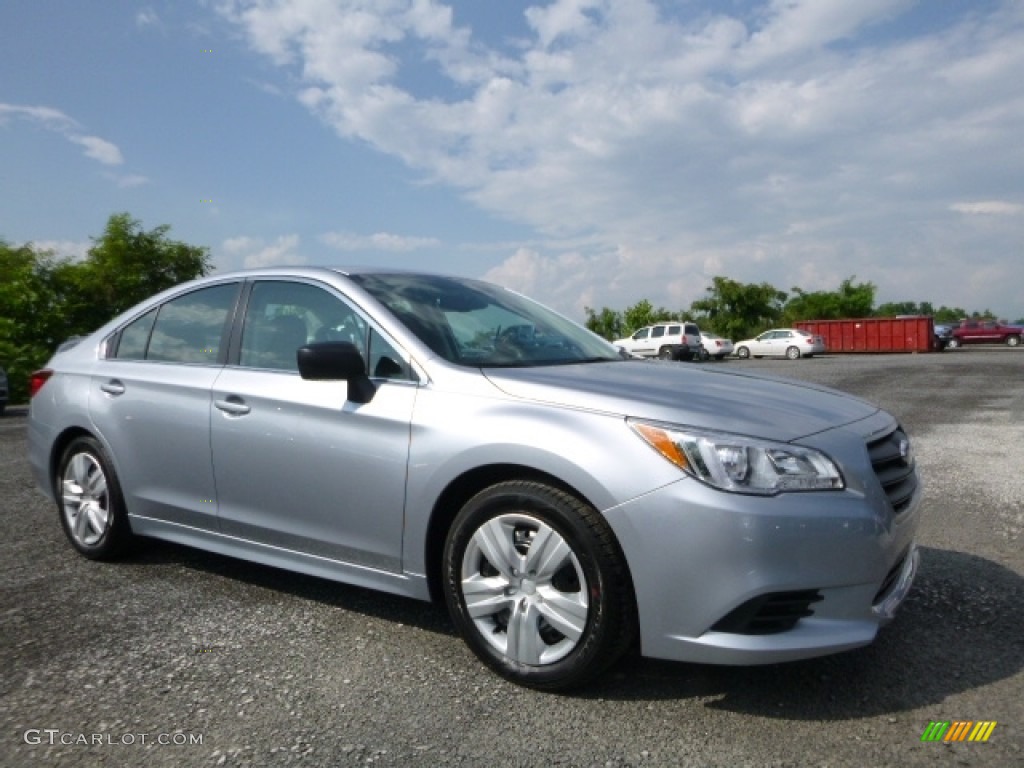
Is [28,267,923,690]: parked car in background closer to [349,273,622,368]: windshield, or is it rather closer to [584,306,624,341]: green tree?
[349,273,622,368]: windshield

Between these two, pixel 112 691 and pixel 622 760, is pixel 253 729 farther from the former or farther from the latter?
pixel 622 760

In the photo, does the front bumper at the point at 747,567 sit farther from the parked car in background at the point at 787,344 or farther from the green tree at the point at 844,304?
the green tree at the point at 844,304

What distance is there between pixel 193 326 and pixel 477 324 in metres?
1.56

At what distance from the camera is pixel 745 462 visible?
2.70m

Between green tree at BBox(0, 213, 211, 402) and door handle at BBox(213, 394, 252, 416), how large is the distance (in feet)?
93.4

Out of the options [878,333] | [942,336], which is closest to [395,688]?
[878,333]

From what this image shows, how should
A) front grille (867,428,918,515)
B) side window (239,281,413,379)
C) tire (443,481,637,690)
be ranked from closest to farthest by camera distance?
tire (443,481,637,690) → front grille (867,428,918,515) → side window (239,281,413,379)

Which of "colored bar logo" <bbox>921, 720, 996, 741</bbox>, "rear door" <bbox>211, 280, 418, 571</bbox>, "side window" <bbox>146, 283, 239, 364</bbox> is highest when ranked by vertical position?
"side window" <bbox>146, 283, 239, 364</bbox>

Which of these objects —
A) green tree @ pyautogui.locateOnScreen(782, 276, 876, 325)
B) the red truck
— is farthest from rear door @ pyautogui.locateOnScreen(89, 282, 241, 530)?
green tree @ pyautogui.locateOnScreen(782, 276, 876, 325)

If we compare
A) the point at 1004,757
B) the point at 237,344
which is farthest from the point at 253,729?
the point at 1004,757

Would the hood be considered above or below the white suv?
below

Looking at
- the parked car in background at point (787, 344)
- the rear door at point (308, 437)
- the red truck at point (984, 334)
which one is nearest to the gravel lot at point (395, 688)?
the rear door at point (308, 437)

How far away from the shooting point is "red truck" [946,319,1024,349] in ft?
150

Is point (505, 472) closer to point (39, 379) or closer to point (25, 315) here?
point (39, 379)
